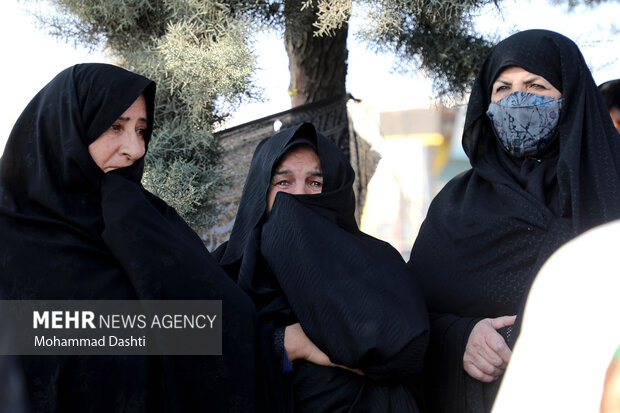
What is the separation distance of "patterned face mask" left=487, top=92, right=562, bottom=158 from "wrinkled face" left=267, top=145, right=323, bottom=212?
2.17ft

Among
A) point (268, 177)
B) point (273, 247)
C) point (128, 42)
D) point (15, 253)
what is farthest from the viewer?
point (128, 42)

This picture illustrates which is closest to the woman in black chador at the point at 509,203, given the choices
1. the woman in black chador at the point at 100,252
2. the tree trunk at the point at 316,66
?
the woman in black chador at the point at 100,252

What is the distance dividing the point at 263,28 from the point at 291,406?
9.00 ft

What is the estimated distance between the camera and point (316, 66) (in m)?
4.70

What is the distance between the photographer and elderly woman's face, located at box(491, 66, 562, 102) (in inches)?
84.2

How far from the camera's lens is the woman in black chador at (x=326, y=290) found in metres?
1.77

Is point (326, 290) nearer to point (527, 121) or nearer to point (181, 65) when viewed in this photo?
point (527, 121)

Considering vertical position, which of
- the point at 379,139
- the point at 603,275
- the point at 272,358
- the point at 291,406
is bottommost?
the point at 291,406

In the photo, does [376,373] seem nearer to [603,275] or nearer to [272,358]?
[272,358]

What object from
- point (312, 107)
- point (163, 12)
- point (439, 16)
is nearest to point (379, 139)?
point (312, 107)

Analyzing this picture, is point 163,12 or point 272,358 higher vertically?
point 163,12

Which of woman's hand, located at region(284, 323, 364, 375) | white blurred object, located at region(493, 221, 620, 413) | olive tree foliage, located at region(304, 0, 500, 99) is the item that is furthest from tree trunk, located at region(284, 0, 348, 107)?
white blurred object, located at region(493, 221, 620, 413)

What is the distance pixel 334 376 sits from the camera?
188 cm

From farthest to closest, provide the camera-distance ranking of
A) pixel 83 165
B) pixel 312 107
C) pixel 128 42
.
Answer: pixel 312 107
pixel 128 42
pixel 83 165
